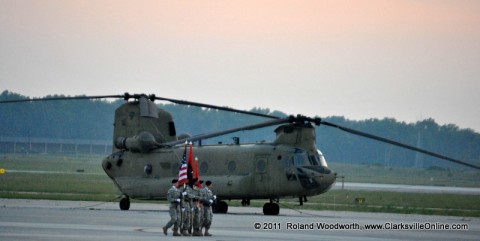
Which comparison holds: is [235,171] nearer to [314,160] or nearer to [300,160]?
[300,160]

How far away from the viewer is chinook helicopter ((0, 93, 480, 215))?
45.9m

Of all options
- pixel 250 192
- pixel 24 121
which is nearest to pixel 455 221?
pixel 250 192

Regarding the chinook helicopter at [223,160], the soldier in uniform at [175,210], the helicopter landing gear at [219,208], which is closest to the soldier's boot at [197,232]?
the soldier in uniform at [175,210]

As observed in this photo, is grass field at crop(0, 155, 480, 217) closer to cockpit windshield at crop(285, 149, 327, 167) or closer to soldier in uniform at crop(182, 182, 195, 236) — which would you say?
cockpit windshield at crop(285, 149, 327, 167)

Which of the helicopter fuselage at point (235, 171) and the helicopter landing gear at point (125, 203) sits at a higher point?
the helicopter fuselage at point (235, 171)

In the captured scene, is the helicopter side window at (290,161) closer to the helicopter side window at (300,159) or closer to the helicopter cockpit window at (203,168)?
the helicopter side window at (300,159)

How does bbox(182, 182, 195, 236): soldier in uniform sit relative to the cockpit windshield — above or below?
below

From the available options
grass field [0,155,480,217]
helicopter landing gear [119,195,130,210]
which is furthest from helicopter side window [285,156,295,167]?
helicopter landing gear [119,195,130,210]

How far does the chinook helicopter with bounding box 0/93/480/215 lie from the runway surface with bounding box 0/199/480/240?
0.95 meters

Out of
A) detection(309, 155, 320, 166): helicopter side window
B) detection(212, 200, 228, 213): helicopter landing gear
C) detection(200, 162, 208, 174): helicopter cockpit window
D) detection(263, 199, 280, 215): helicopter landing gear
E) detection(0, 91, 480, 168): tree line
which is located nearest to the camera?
detection(309, 155, 320, 166): helicopter side window

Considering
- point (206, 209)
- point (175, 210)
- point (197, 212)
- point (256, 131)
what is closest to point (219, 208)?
point (206, 209)

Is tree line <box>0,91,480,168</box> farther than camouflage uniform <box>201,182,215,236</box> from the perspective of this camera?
Yes

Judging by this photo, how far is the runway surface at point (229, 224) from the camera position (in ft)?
111

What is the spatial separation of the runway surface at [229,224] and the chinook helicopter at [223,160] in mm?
946
